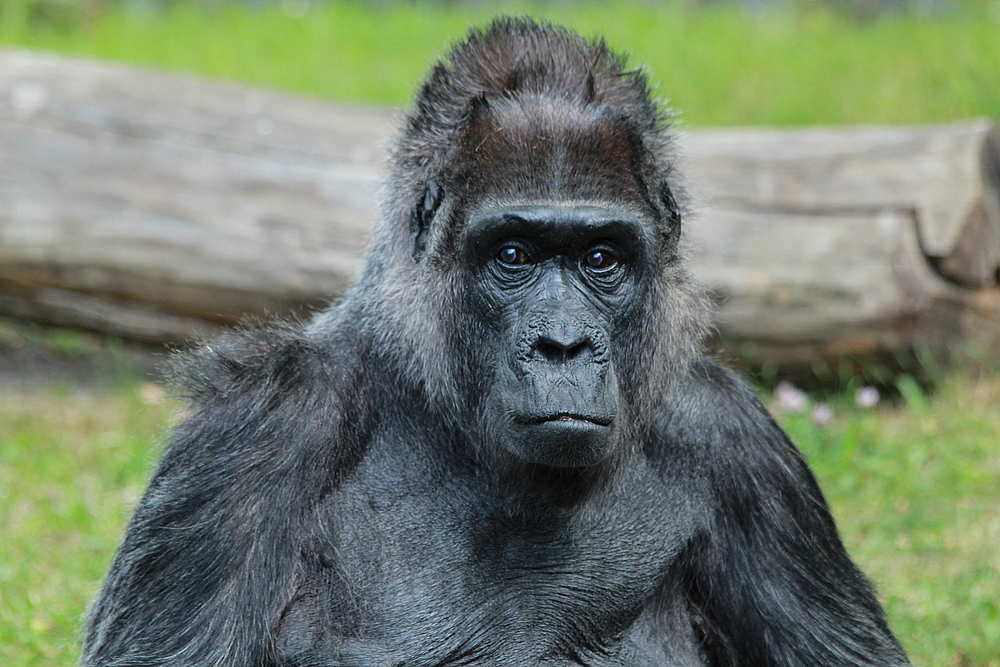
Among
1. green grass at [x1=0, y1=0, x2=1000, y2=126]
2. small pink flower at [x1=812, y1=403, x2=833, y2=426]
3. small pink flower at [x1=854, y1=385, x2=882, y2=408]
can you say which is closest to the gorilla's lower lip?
small pink flower at [x1=812, y1=403, x2=833, y2=426]

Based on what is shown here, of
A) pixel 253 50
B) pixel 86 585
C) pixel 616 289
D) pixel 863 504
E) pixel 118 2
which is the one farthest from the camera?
pixel 118 2

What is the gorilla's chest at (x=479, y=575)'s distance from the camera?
4027 millimetres

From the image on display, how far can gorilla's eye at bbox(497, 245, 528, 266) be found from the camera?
12.9 feet

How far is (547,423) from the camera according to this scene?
362 centimetres

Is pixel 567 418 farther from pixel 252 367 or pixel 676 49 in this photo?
pixel 676 49

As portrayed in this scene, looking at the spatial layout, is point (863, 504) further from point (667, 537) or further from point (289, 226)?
point (289, 226)

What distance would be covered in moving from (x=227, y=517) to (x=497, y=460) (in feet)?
2.83

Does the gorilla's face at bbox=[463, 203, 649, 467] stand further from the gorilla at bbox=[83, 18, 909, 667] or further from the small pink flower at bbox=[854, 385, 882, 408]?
the small pink flower at bbox=[854, 385, 882, 408]

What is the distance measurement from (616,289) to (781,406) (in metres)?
3.91

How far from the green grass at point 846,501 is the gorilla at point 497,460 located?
68 cm

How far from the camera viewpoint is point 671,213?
4.23 meters

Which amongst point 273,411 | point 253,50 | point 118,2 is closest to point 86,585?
point 273,411

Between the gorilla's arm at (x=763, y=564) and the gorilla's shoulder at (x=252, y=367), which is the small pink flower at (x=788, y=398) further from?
the gorilla's shoulder at (x=252, y=367)

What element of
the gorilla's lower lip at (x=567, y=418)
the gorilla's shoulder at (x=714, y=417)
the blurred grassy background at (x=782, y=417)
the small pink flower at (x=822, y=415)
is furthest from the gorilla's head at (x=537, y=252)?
the small pink flower at (x=822, y=415)
